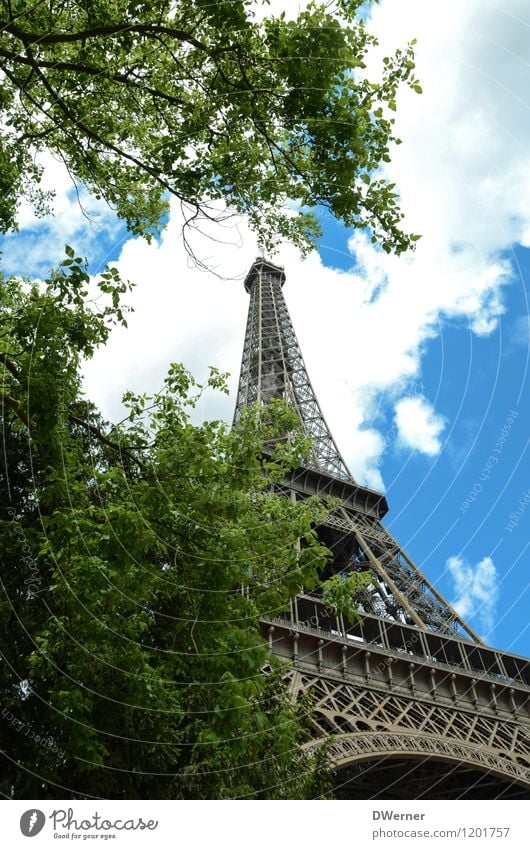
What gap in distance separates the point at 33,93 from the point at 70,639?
8.18 metres

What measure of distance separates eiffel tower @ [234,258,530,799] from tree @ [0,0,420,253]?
9828 millimetres

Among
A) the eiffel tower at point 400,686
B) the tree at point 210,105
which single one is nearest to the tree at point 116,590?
the tree at point 210,105

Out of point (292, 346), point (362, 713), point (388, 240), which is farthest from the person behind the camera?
point (292, 346)

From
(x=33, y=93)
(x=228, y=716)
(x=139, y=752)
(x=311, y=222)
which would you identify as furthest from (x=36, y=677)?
(x=33, y=93)

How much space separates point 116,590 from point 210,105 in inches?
268

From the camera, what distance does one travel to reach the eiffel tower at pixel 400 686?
21594 mm

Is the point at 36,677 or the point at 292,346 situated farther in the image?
the point at 292,346

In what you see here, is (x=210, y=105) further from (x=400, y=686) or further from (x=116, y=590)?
(x=400, y=686)

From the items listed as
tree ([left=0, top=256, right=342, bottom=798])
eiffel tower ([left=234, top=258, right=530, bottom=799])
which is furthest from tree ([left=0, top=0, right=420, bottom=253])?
eiffel tower ([left=234, top=258, right=530, bottom=799])

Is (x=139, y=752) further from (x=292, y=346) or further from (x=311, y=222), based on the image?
(x=292, y=346)

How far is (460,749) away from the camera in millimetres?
22891

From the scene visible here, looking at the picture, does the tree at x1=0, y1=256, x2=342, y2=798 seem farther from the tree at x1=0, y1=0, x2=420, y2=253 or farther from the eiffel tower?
the eiffel tower

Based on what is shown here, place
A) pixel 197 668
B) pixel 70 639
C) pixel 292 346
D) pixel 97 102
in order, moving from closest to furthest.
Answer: pixel 70 639 < pixel 197 668 < pixel 97 102 < pixel 292 346

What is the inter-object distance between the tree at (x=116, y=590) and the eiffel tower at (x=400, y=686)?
28.6 ft
